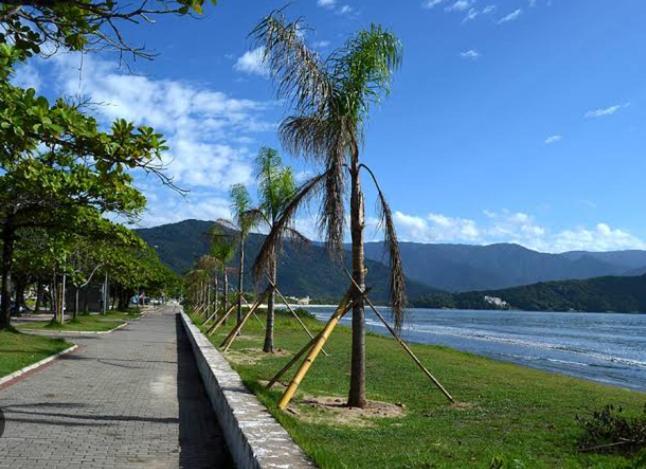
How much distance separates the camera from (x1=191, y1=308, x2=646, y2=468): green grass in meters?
6.47

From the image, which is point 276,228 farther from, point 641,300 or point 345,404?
point 641,300

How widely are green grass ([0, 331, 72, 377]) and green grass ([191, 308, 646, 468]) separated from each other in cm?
467

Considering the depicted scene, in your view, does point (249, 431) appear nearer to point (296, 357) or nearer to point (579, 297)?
point (296, 357)

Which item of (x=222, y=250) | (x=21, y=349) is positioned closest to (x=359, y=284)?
(x=21, y=349)

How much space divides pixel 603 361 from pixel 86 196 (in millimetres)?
28211

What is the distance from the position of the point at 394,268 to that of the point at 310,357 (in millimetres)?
1945

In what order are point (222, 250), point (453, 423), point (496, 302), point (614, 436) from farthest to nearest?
1. point (496, 302)
2. point (222, 250)
3. point (453, 423)
4. point (614, 436)

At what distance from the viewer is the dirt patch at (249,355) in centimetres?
1692

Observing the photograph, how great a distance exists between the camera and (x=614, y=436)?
7.68 m

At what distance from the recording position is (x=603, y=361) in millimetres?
33719

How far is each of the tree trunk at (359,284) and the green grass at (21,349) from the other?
6.12 metres

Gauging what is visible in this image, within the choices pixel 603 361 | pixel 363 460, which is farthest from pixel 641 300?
pixel 363 460

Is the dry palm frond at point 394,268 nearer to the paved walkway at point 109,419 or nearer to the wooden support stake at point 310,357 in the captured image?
the wooden support stake at point 310,357

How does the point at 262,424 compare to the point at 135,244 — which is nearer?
the point at 262,424
